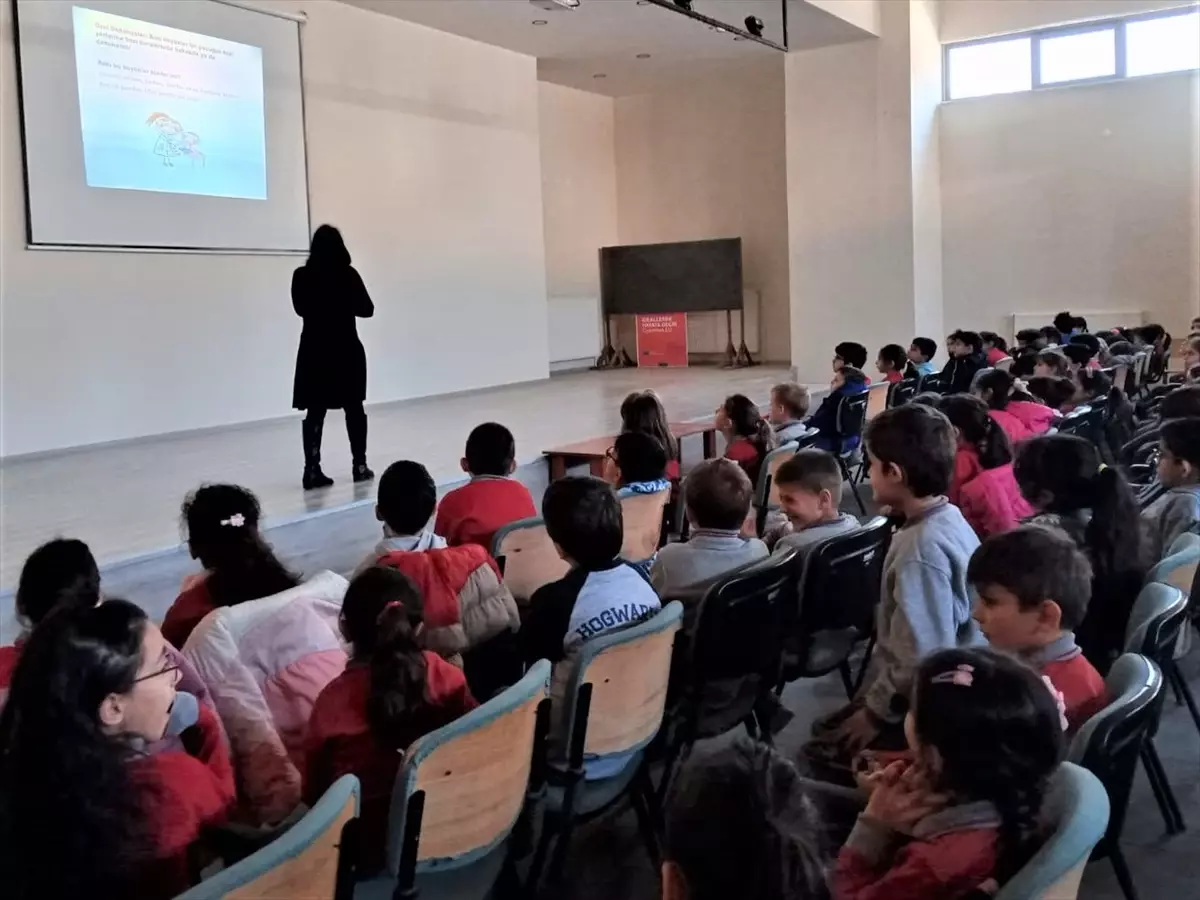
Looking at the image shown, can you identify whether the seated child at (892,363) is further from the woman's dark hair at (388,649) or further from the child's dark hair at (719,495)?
the woman's dark hair at (388,649)

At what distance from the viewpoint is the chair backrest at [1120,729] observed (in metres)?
1.54

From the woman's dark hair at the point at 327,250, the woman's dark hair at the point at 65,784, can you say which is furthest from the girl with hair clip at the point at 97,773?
the woman's dark hair at the point at 327,250

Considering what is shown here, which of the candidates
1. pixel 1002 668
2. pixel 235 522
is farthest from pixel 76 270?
pixel 1002 668

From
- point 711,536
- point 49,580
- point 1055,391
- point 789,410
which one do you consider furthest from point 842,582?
point 1055,391

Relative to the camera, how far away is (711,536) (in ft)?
8.77

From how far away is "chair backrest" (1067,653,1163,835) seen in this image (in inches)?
60.5

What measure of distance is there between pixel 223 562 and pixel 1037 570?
1.59m

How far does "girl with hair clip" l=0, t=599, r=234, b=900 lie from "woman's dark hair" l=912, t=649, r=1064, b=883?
95 cm

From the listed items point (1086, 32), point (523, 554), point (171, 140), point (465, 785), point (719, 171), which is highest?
point (1086, 32)

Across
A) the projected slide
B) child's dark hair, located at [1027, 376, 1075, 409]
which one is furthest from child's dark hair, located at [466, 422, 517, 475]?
the projected slide

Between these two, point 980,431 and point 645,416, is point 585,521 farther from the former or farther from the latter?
point 645,416

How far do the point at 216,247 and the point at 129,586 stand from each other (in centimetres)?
453

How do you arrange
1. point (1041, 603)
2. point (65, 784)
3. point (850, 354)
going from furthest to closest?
point (850, 354), point (1041, 603), point (65, 784)

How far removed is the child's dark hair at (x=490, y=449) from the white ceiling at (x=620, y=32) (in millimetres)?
6449
